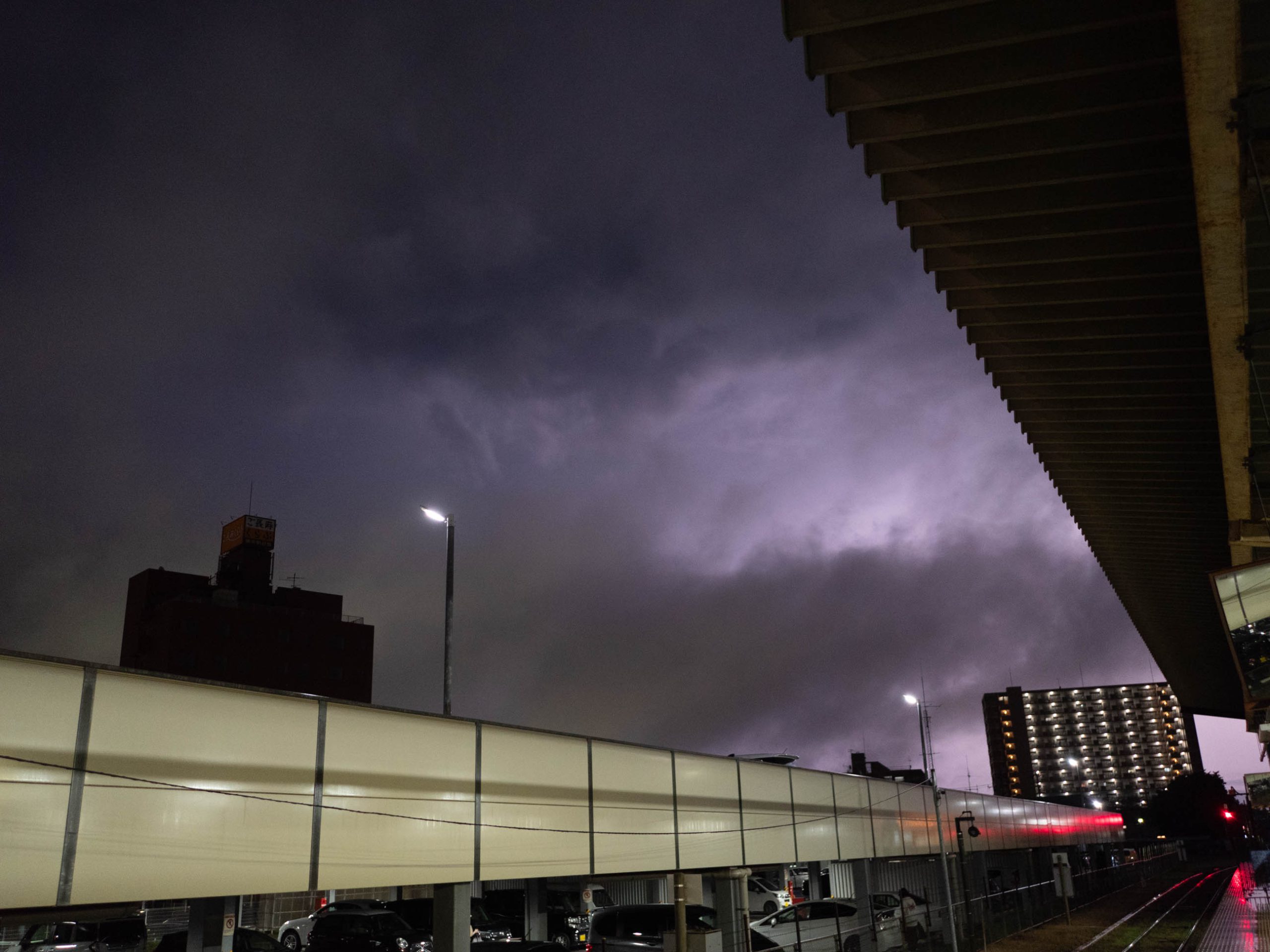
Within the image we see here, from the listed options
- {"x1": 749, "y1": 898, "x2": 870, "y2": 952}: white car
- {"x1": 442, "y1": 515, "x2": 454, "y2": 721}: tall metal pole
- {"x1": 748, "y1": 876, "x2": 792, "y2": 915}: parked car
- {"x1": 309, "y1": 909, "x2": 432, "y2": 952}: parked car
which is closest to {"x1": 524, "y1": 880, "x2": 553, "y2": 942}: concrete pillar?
{"x1": 309, "y1": 909, "x2": 432, "y2": 952}: parked car

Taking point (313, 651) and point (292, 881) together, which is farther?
point (313, 651)

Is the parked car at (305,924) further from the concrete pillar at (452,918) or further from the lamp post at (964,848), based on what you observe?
the concrete pillar at (452,918)

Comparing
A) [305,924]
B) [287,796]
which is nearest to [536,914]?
[305,924]

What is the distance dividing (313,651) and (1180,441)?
91.6 meters

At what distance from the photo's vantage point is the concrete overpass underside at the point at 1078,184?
7.68m

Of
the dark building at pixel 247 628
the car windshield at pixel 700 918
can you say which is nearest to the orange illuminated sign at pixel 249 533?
the dark building at pixel 247 628

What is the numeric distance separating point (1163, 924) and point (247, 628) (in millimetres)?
81571

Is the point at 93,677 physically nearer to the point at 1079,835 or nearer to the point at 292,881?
the point at 292,881

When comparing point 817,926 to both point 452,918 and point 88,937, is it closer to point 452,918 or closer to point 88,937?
point 452,918

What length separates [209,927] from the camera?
70.1ft

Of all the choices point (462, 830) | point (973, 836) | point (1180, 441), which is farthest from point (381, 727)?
point (973, 836)

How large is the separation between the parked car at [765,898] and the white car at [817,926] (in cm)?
673

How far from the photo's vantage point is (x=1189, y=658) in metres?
46.1

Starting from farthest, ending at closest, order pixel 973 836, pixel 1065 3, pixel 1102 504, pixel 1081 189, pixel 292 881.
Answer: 1. pixel 973 836
2. pixel 1102 504
3. pixel 292 881
4. pixel 1081 189
5. pixel 1065 3
